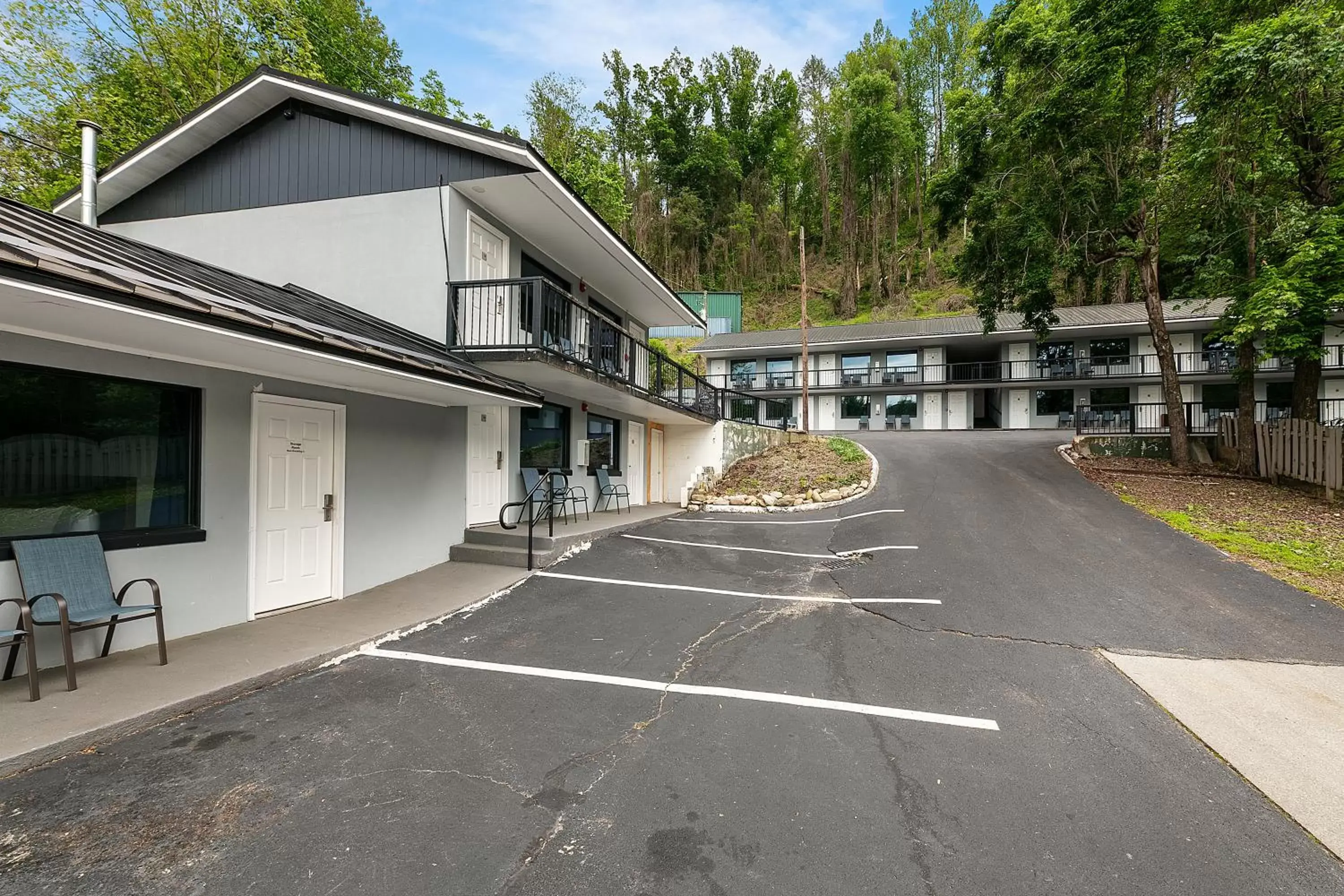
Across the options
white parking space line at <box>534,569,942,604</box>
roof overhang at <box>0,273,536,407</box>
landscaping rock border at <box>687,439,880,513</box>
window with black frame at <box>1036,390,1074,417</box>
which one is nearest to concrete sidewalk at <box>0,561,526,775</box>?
white parking space line at <box>534,569,942,604</box>

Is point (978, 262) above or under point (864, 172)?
under

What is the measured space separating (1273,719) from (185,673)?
7.53m

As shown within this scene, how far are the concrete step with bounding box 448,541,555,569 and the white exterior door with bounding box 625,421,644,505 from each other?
5993mm

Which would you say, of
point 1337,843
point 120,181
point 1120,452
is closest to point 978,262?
point 1120,452

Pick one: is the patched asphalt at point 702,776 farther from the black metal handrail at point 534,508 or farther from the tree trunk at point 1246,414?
the tree trunk at point 1246,414

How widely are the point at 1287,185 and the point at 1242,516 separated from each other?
7911 mm

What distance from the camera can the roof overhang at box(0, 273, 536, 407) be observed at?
9.89 ft

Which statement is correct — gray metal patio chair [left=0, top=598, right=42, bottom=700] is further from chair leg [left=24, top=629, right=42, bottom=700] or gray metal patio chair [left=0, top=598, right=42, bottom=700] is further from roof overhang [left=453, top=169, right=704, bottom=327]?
roof overhang [left=453, top=169, right=704, bottom=327]

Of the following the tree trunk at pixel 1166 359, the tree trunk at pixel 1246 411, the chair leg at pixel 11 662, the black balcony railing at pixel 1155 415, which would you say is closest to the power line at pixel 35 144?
the chair leg at pixel 11 662

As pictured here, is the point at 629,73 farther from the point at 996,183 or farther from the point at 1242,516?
the point at 1242,516

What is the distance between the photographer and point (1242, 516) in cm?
944

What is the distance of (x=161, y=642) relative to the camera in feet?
12.9

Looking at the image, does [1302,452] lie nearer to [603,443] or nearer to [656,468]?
[656,468]

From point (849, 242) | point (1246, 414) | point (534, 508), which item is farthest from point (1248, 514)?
point (849, 242)
